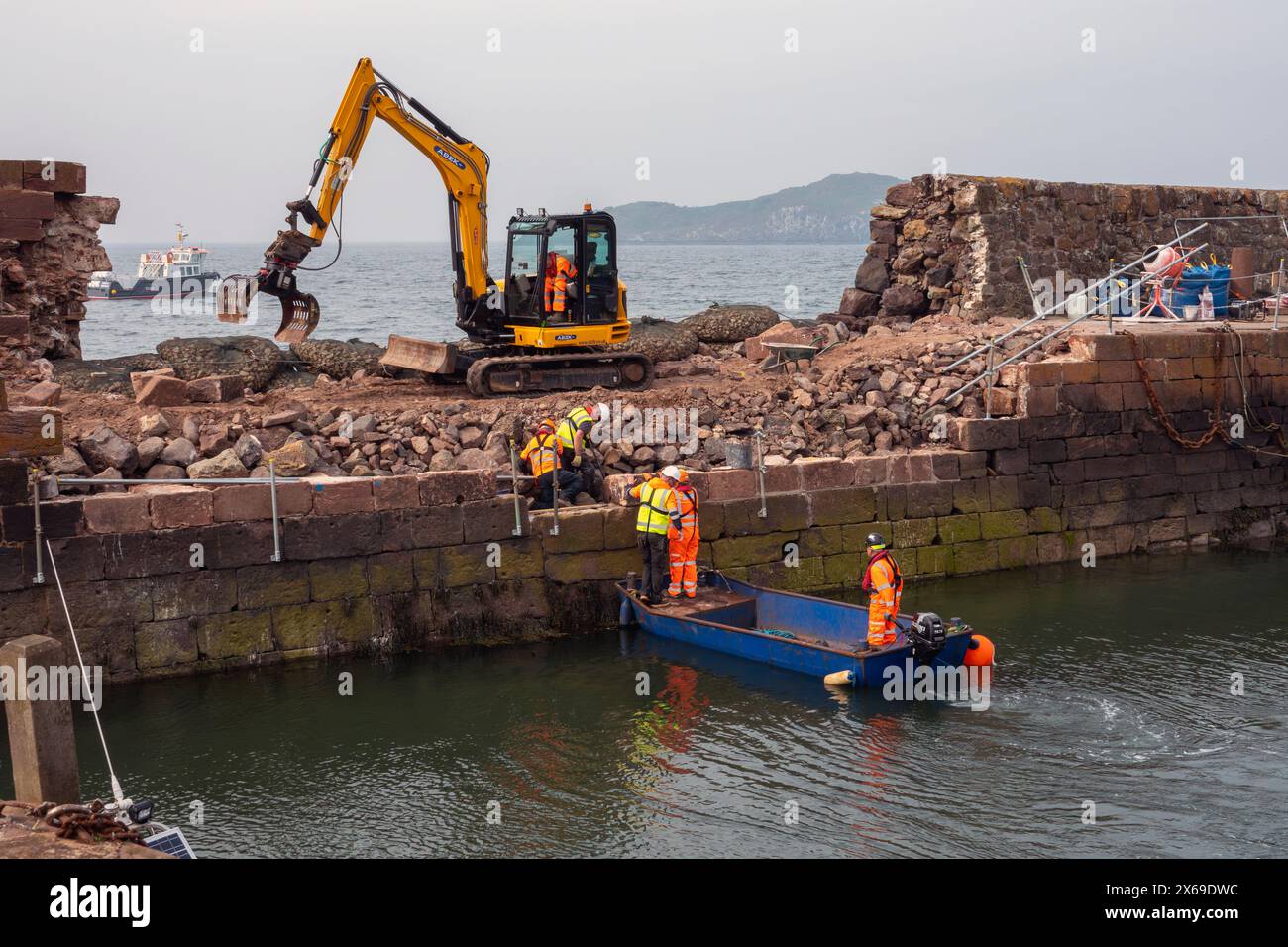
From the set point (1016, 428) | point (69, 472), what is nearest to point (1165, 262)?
point (1016, 428)

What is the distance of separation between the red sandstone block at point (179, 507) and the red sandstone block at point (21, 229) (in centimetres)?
548

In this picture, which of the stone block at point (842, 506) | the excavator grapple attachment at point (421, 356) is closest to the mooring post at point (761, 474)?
the stone block at point (842, 506)

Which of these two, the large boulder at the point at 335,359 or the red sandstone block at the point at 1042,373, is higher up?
the large boulder at the point at 335,359

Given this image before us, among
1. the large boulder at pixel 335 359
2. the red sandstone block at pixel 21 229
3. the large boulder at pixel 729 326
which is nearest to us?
the red sandstone block at pixel 21 229

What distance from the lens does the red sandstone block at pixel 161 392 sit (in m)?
16.0

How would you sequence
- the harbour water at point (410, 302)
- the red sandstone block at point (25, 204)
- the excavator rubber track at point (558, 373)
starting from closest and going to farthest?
1. the red sandstone block at point (25, 204)
2. the excavator rubber track at point (558, 373)
3. the harbour water at point (410, 302)

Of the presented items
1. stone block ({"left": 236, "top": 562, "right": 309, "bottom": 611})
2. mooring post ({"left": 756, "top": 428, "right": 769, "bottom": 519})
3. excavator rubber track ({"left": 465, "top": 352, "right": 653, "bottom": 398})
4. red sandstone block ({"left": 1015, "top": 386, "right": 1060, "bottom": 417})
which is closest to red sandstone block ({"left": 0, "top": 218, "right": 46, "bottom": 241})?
excavator rubber track ({"left": 465, "top": 352, "right": 653, "bottom": 398})

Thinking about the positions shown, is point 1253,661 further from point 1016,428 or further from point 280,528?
point 280,528

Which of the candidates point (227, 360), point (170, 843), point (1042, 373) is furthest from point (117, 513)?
point (1042, 373)

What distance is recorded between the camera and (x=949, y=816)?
9.83m

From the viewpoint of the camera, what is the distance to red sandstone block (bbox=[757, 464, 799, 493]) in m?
15.5

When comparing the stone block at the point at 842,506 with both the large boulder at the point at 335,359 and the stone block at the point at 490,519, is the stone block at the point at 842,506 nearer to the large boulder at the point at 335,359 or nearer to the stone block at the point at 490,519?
the stone block at the point at 490,519

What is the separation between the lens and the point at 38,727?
7.89 meters

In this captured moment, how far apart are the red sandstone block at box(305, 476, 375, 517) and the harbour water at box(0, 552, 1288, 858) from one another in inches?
62.0
